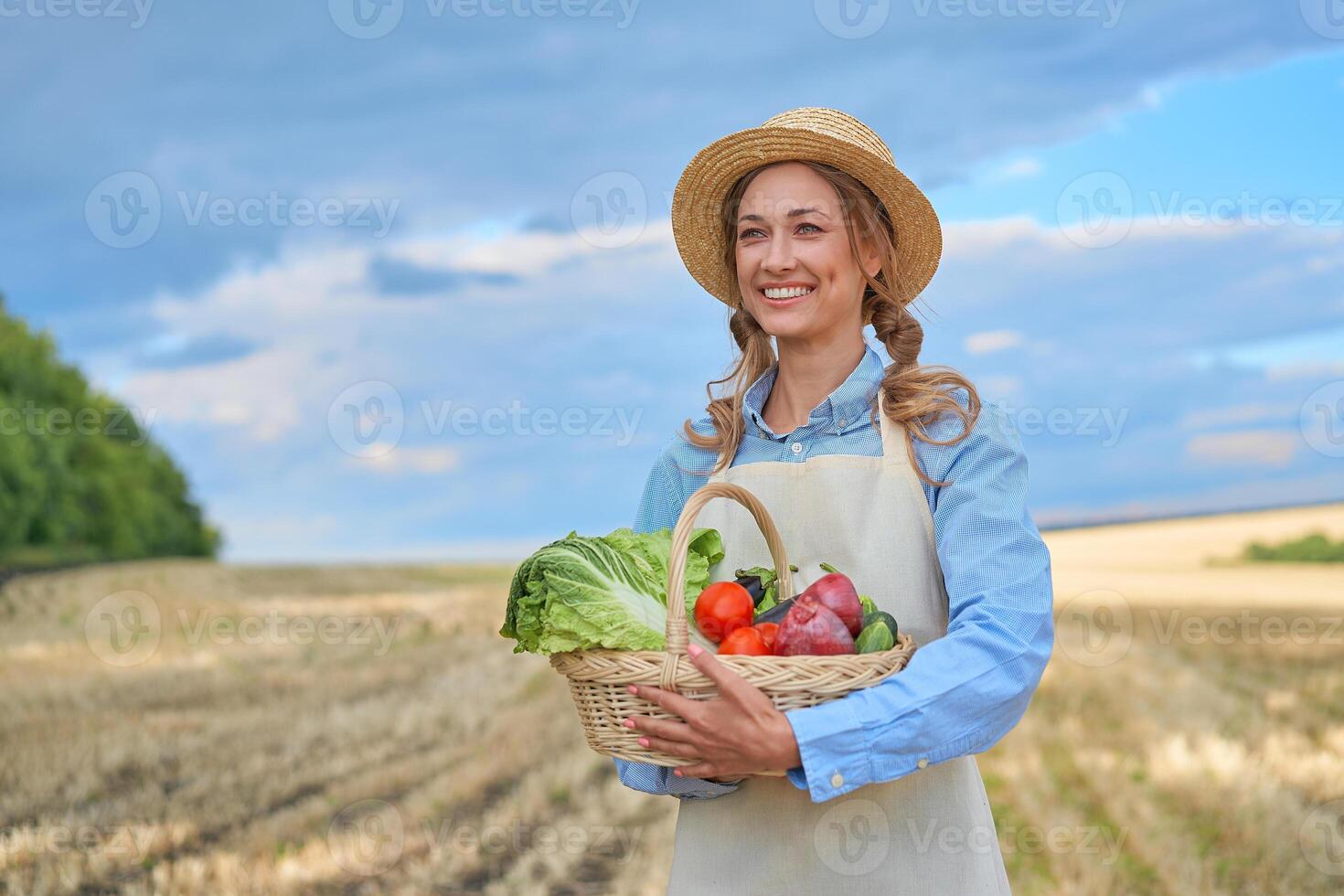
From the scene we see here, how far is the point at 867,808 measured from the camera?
9.54ft

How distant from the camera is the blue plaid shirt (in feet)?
8.05

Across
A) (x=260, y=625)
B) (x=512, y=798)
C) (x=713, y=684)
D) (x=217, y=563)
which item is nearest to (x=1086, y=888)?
(x=512, y=798)

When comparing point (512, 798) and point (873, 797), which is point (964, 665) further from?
point (512, 798)

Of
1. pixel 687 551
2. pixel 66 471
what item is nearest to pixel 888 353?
pixel 687 551

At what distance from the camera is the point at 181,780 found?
26.7 ft

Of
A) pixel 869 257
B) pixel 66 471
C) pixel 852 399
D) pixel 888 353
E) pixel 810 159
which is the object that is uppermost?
pixel 66 471

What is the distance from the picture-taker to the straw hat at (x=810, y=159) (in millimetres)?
3125

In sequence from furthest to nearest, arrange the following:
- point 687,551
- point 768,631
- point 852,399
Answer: point 852,399
point 687,551
point 768,631

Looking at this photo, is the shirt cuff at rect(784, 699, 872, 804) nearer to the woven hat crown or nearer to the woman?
the woman

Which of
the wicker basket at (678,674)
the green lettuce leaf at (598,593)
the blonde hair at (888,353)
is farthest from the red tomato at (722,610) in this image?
the blonde hair at (888,353)

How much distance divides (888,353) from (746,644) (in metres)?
1.07

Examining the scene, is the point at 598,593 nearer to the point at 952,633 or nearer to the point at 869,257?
the point at 952,633

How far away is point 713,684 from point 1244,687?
9825 mm

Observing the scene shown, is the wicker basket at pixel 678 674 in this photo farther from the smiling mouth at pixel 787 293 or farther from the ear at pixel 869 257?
the ear at pixel 869 257
